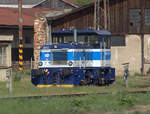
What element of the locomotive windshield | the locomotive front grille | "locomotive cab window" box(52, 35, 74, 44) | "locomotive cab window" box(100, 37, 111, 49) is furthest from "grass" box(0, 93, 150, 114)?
"locomotive cab window" box(52, 35, 74, 44)

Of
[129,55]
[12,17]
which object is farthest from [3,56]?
[12,17]

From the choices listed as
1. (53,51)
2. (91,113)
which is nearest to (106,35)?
(53,51)

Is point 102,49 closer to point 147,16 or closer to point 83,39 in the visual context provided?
point 83,39

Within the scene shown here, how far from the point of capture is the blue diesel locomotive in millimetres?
19031

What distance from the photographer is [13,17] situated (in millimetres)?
39844

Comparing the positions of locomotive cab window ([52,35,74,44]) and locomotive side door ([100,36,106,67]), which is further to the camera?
locomotive cab window ([52,35,74,44])

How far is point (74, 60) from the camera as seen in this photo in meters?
19.2

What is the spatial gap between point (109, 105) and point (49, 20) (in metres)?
19.5

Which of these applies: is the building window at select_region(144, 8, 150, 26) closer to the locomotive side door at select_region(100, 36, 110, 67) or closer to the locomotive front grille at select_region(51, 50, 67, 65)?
the locomotive side door at select_region(100, 36, 110, 67)

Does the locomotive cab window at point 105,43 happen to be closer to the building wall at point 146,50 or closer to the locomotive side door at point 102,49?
the locomotive side door at point 102,49

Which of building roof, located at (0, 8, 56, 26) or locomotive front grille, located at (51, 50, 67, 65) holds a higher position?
building roof, located at (0, 8, 56, 26)

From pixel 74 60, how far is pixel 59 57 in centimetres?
75

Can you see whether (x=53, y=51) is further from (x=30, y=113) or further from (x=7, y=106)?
(x=30, y=113)

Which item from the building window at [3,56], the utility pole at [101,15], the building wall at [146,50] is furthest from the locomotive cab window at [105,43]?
the building wall at [146,50]
